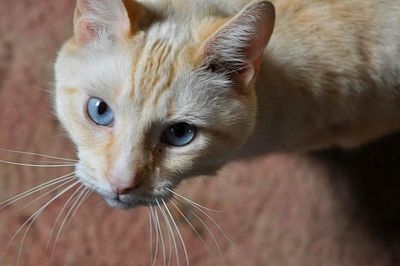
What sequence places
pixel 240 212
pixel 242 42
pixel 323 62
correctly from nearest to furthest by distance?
pixel 242 42 < pixel 323 62 < pixel 240 212

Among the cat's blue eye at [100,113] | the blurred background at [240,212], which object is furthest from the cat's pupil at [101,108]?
the blurred background at [240,212]

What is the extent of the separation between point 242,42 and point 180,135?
0.17 m

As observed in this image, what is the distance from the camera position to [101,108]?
99 centimetres

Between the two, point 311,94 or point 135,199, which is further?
point 311,94

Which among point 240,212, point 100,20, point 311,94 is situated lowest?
point 240,212

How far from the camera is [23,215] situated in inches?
58.4

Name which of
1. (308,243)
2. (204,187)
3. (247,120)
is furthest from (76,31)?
(308,243)

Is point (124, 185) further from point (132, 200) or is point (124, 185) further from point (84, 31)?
point (84, 31)

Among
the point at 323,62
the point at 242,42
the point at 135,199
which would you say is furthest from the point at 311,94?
the point at 135,199

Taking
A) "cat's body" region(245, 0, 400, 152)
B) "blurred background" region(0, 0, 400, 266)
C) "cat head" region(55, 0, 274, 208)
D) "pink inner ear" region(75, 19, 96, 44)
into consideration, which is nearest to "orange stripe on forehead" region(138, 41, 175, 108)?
"cat head" region(55, 0, 274, 208)

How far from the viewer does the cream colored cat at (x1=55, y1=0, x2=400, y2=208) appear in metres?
0.96

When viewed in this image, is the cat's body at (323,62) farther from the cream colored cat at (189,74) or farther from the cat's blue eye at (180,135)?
the cat's blue eye at (180,135)

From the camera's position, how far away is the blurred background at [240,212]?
4.81 feet

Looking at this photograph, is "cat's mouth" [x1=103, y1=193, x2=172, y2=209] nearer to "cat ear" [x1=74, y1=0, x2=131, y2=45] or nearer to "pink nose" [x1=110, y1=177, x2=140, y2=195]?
"pink nose" [x1=110, y1=177, x2=140, y2=195]
